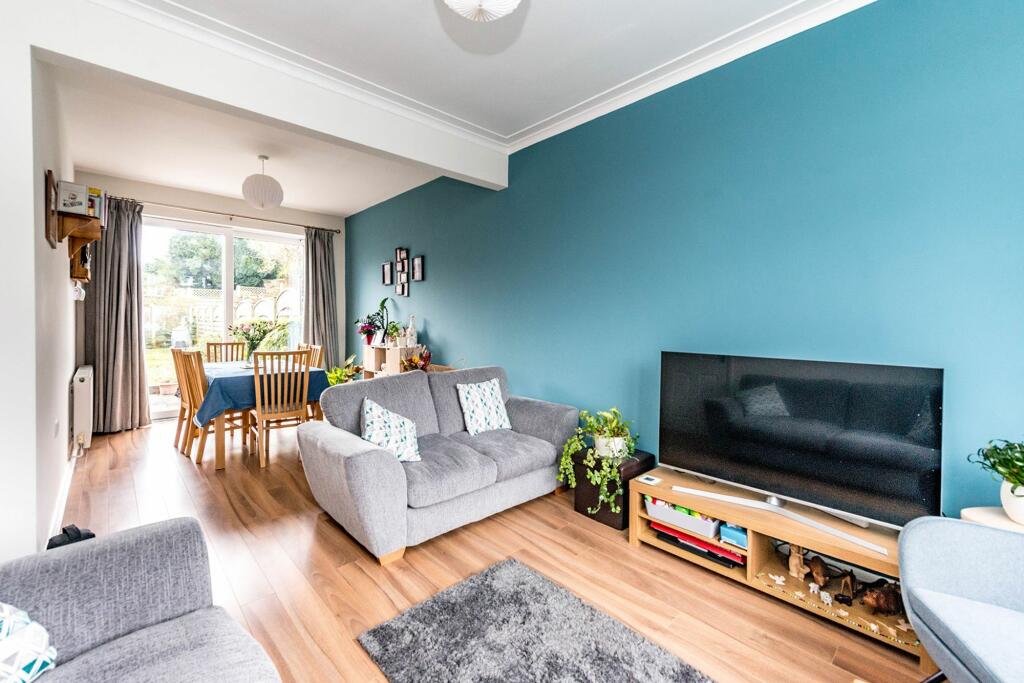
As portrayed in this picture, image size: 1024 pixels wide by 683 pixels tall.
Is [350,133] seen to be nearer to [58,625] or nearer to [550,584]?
[58,625]

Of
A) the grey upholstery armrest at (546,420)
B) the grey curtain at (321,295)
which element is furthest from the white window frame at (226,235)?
the grey upholstery armrest at (546,420)

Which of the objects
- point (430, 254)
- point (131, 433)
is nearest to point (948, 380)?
point (430, 254)

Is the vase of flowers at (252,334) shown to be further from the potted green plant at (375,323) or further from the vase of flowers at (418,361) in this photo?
the vase of flowers at (418,361)

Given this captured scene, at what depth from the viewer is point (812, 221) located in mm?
2156

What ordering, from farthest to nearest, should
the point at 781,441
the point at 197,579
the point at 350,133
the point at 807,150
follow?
the point at 350,133, the point at 807,150, the point at 781,441, the point at 197,579

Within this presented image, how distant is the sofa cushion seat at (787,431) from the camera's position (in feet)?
6.26

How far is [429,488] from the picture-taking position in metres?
2.29

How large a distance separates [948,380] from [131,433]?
20.9ft

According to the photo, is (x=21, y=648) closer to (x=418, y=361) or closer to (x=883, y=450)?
(x=883, y=450)

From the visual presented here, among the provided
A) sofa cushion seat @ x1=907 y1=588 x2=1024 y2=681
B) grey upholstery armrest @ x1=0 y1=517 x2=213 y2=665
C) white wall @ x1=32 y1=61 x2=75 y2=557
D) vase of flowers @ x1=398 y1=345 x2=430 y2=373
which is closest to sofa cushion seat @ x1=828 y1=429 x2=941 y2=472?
sofa cushion seat @ x1=907 y1=588 x2=1024 y2=681

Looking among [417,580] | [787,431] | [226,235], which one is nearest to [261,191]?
[226,235]

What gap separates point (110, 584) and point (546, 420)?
7.49 ft

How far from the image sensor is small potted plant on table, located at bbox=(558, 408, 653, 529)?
8.46ft

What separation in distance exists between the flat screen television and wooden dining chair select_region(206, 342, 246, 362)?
4.53 meters
